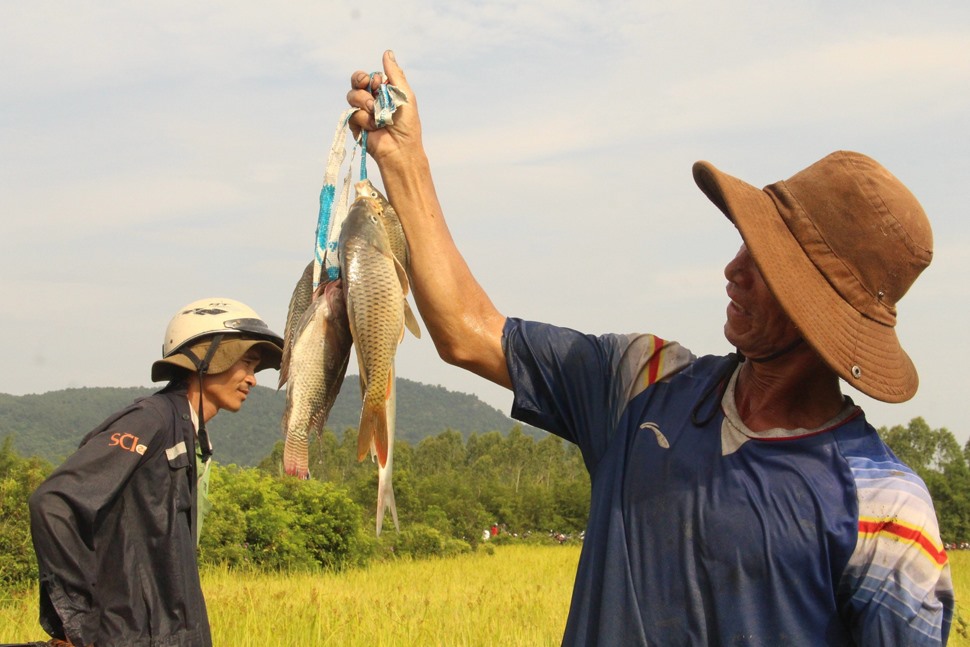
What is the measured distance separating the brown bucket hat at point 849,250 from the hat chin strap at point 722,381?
10cm

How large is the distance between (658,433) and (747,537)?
27cm

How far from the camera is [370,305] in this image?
1925 millimetres

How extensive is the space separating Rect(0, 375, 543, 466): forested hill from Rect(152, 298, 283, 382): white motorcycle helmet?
5615 centimetres

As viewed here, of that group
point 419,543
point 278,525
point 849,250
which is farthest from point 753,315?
point 419,543

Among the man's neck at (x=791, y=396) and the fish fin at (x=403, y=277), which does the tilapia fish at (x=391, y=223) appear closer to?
the fish fin at (x=403, y=277)

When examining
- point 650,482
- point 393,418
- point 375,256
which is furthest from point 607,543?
point 375,256

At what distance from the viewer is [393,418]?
2047 mm

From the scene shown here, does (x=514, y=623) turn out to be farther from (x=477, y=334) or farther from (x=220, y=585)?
(x=477, y=334)

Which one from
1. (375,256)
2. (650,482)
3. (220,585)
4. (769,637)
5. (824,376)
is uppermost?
(375,256)

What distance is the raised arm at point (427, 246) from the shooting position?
2.10 meters

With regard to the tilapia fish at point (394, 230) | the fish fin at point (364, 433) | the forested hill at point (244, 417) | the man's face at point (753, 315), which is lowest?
the fish fin at point (364, 433)

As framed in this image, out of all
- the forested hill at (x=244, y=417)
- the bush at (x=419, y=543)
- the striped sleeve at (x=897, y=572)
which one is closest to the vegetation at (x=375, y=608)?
the bush at (x=419, y=543)

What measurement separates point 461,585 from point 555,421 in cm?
693

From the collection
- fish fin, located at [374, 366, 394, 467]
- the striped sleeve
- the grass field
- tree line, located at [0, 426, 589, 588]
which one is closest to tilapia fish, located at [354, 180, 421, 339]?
fish fin, located at [374, 366, 394, 467]
